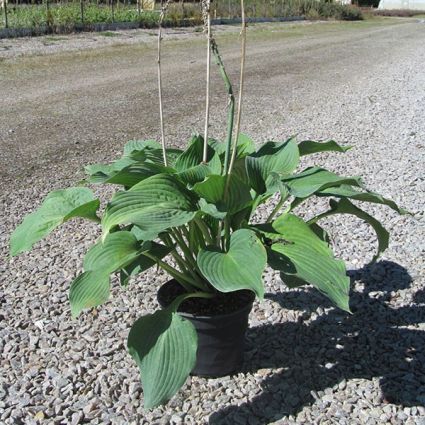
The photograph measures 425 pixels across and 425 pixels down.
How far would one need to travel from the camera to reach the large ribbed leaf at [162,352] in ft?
5.54

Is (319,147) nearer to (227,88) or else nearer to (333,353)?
(227,88)

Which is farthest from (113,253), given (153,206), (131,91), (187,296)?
(131,91)

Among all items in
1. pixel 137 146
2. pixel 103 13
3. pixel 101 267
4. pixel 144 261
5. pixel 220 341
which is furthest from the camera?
pixel 103 13

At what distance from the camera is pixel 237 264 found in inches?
69.1

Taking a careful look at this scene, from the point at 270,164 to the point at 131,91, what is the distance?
19.8ft

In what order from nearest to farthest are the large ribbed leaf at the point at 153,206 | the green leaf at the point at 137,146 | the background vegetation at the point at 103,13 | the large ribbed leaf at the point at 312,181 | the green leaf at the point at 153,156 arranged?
the large ribbed leaf at the point at 153,206
the large ribbed leaf at the point at 312,181
the green leaf at the point at 153,156
the green leaf at the point at 137,146
the background vegetation at the point at 103,13

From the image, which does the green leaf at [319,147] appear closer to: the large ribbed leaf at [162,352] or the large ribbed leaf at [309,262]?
the large ribbed leaf at [309,262]

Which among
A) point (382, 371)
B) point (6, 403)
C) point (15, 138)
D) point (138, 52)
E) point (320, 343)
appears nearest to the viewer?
point (6, 403)

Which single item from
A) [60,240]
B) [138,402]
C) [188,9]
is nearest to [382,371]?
[138,402]

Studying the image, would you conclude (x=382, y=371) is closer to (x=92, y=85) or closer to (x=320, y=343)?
(x=320, y=343)

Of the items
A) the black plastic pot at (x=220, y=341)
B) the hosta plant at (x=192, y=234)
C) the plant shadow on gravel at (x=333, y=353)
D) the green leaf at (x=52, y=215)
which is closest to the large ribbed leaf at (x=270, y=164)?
the hosta plant at (x=192, y=234)

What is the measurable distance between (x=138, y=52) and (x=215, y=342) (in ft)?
35.2

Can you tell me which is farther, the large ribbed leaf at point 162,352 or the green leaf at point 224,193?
the green leaf at point 224,193

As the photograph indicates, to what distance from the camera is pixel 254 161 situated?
2086 millimetres
